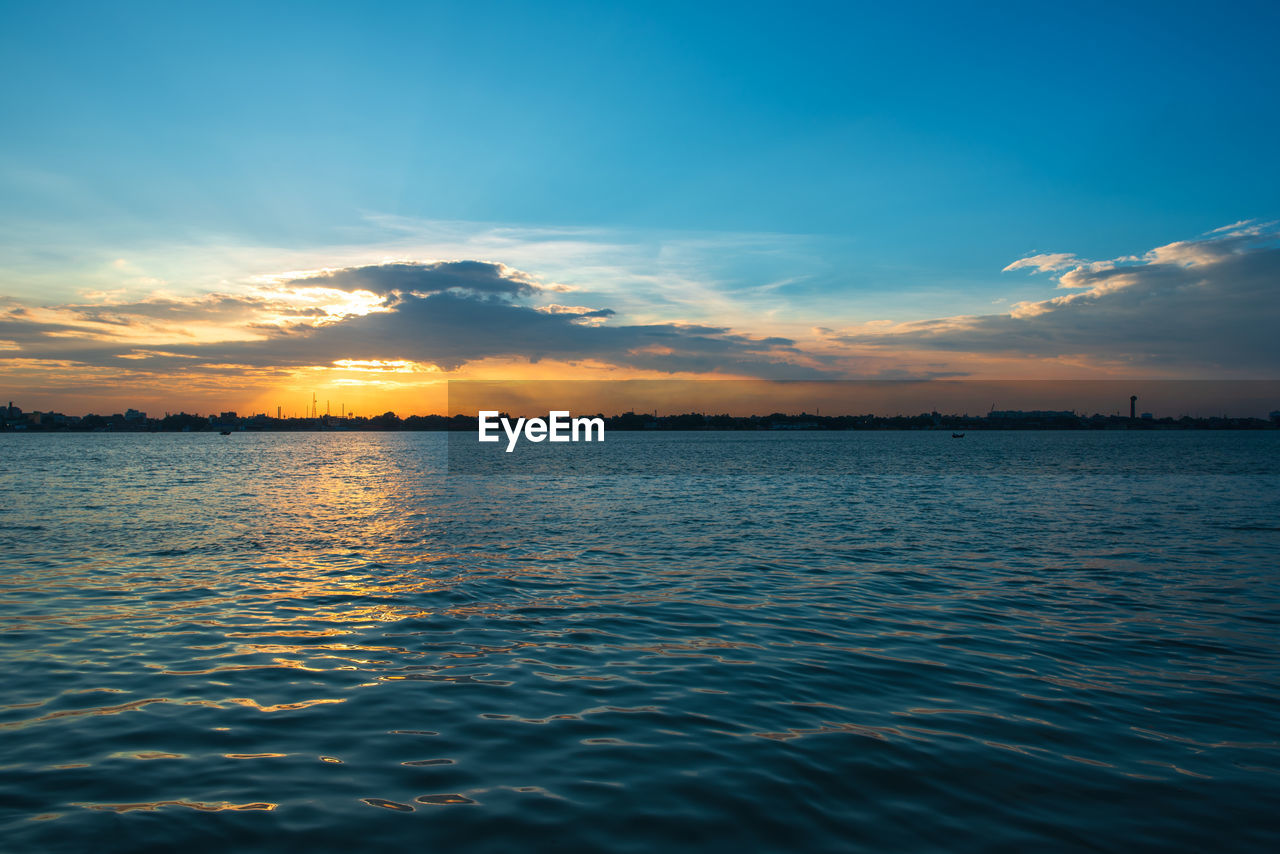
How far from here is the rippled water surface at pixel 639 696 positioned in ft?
23.9

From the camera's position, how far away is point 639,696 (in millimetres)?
10961

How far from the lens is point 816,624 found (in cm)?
1539

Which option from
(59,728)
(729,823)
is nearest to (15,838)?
(59,728)

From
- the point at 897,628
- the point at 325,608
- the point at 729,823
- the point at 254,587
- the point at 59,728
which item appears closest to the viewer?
the point at 729,823

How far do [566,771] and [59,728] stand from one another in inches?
282

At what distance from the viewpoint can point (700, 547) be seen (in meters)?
26.2

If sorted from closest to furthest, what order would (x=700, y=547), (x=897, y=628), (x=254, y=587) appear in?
1. (x=897, y=628)
2. (x=254, y=587)
3. (x=700, y=547)

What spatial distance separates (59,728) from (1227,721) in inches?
654

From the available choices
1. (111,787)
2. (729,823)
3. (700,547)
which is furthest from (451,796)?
(700,547)

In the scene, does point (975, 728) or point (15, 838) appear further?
point (975, 728)

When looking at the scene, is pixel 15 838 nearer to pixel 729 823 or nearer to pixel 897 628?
pixel 729 823

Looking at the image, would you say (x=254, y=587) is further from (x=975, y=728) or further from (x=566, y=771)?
(x=975, y=728)

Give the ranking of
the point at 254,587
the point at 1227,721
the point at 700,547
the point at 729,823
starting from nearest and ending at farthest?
the point at 729,823, the point at 1227,721, the point at 254,587, the point at 700,547

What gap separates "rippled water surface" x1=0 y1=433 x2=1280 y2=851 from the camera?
7277 millimetres
